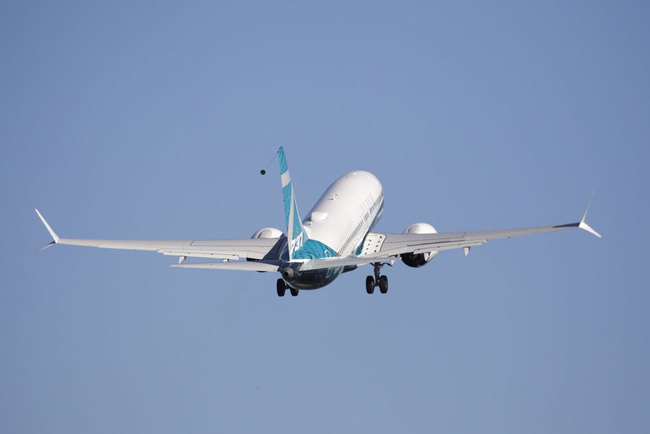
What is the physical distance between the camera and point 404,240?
3204 inches

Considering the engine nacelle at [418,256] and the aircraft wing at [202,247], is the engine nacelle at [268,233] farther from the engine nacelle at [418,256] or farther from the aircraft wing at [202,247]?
the engine nacelle at [418,256]

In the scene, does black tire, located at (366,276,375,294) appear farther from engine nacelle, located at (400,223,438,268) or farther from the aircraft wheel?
the aircraft wheel

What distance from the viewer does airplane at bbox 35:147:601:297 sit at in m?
69.0

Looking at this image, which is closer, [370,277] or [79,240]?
[79,240]

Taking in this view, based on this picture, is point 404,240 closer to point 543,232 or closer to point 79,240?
point 543,232

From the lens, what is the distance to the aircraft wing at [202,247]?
247 feet

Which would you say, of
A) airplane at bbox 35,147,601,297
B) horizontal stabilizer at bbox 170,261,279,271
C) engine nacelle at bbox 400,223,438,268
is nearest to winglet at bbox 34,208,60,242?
airplane at bbox 35,147,601,297

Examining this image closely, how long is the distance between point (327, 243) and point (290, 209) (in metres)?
5.76

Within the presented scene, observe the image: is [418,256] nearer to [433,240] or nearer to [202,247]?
[433,240]

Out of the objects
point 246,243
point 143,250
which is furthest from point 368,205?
point 143,250

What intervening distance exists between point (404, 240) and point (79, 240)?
1926cm

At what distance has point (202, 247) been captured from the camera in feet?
251

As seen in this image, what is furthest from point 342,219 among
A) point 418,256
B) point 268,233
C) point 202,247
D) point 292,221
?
point 292,221

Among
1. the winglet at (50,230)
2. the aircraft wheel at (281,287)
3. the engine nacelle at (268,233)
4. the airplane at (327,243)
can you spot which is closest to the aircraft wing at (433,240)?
the airplane at (327,243)
